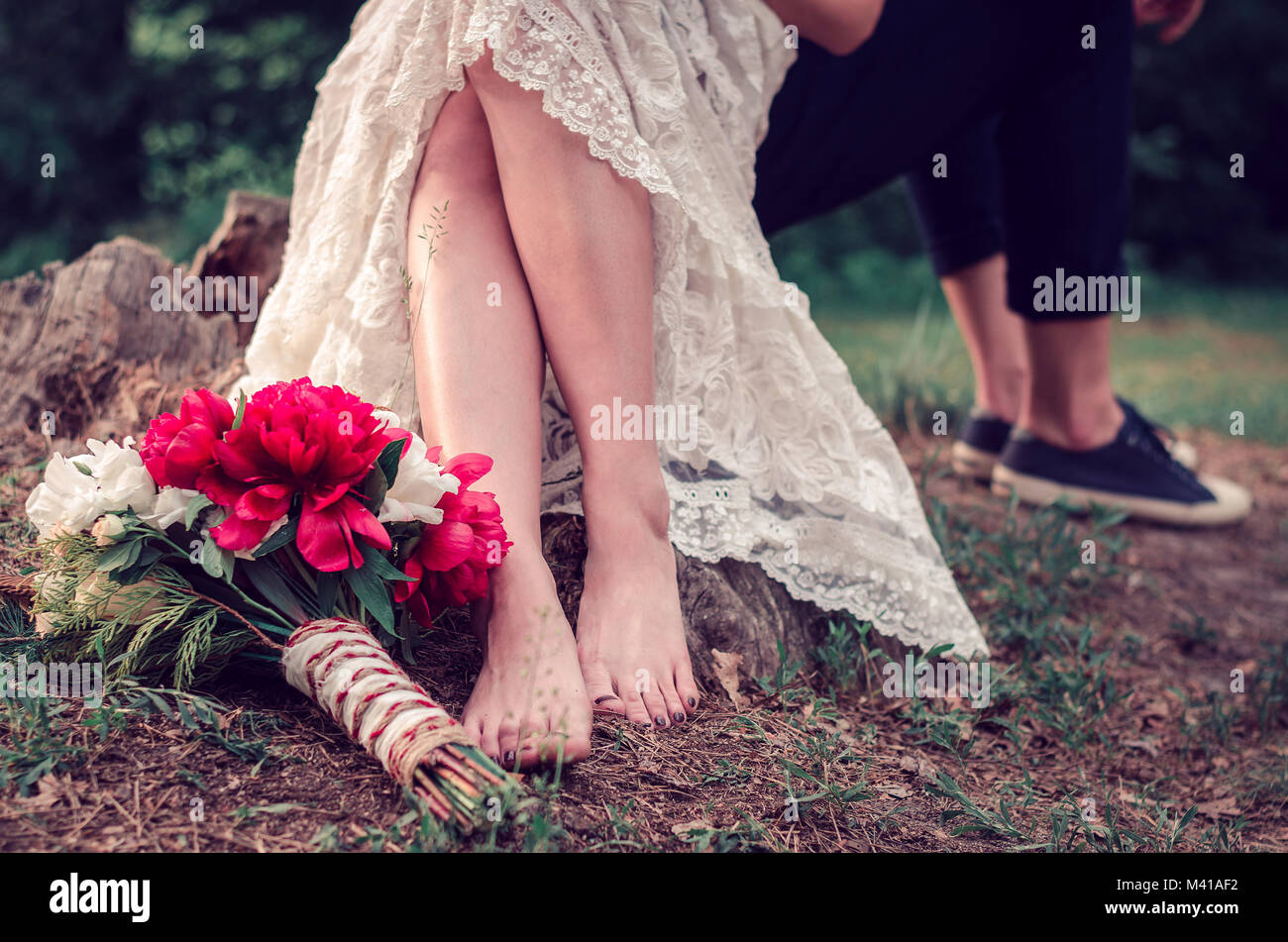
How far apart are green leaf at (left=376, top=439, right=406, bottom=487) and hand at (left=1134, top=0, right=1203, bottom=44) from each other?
196cm

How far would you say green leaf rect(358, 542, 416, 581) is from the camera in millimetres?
1081

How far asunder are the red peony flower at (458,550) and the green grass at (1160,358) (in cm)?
194

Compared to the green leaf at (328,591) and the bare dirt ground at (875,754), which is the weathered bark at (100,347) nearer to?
the bare dirt ground at (875,754)

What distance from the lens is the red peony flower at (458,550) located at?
112 centimetres

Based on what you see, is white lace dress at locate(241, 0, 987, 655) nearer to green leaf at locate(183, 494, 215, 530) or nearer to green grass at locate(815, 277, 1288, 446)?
green leaf at locate(183, 494, 215, 530)

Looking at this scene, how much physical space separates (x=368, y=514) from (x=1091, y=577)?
172 centimetres

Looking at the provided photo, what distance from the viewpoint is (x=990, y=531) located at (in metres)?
2.34

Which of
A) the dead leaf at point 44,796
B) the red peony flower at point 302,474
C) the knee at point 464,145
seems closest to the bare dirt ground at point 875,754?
the dead leaf at point 44,796

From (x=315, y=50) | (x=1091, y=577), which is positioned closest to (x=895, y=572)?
(x=1091, y=577)

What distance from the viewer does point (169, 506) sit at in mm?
1084

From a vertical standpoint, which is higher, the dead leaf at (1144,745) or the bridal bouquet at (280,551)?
the bridal bouquet at (280,551)

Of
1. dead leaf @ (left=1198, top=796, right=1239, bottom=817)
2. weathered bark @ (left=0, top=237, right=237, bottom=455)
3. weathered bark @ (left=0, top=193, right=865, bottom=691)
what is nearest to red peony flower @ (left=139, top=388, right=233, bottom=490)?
weathered bark @ (left=0, top=193, right=865, bottom=691)

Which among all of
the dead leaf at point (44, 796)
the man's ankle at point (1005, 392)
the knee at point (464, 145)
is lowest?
the dead leaf at point (44, 796)
